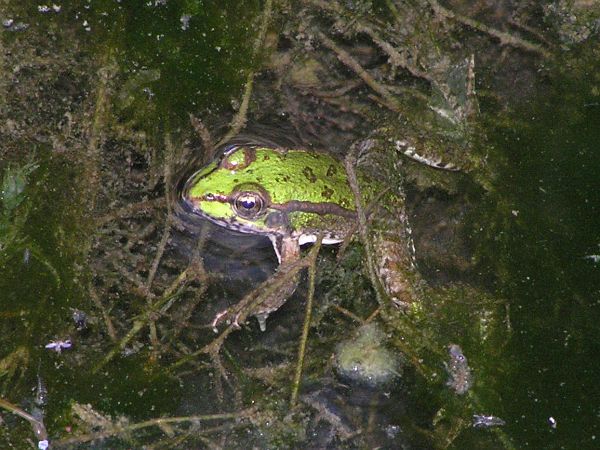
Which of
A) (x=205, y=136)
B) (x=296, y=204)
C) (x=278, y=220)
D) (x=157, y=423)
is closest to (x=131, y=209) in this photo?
(x=205, y=136)

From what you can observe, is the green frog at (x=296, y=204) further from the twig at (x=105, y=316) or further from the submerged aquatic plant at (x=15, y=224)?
the submerged aquatic plant at (x=15, y=224)

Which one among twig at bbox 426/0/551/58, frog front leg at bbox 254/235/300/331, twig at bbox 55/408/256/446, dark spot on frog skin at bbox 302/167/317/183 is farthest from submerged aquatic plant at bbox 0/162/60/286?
twig at bbox 426/0/551/58

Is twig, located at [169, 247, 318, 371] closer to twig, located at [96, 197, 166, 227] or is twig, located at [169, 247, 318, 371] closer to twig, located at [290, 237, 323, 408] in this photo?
twig, located at [290, 237, 323, 408]

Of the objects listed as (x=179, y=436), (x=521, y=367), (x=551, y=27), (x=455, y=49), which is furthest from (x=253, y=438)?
(x=551, y=27)

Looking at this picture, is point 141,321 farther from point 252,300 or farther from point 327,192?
point 327,192

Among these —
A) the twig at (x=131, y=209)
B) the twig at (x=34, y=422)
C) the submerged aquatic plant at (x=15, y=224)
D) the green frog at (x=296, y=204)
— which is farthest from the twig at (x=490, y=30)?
the twig at (x=34, y=422)
